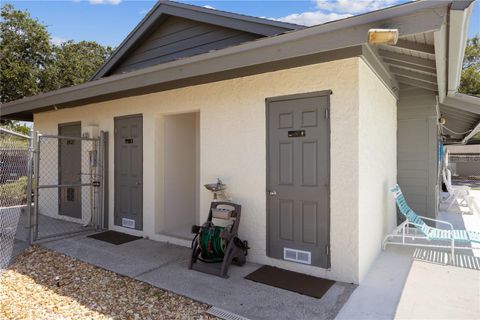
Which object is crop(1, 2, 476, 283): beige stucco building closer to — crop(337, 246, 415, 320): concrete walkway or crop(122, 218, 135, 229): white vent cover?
crop(122, 218, 135, 229): white vent cover

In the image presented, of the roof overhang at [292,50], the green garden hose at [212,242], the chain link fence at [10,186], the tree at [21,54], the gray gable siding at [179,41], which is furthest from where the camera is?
the tree at [21,54]

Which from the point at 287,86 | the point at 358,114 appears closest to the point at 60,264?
the point at 287,86

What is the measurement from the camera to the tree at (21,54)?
12703mm

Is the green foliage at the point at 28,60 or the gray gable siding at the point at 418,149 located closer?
the gray gable siding at the point at 418,149

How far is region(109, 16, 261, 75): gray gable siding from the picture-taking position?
18.6 ft

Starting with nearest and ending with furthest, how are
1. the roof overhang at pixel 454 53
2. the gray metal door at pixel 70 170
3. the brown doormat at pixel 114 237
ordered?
1. the roof overhang at pixel 454 53
2. the brown doormat at pixel 114 237
3. the gray metal door at pixel 70 170

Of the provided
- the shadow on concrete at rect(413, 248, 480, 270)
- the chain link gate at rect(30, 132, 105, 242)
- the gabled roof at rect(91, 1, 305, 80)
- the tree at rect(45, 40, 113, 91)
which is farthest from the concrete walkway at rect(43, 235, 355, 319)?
the tree at rect(45, 40, 113, 91)

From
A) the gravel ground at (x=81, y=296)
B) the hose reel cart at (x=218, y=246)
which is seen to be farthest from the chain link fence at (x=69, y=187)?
the hose reel cart at (x=218, y=246)

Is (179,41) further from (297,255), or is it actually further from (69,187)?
(297,255)

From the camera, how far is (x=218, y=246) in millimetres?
3885

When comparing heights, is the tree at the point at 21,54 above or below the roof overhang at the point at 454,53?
above

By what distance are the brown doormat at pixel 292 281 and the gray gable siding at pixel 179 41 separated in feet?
12.4

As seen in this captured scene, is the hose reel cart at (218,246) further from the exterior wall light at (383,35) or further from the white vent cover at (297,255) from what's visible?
the exterior wall light at (383,35)

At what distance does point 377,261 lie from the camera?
13.9ft
